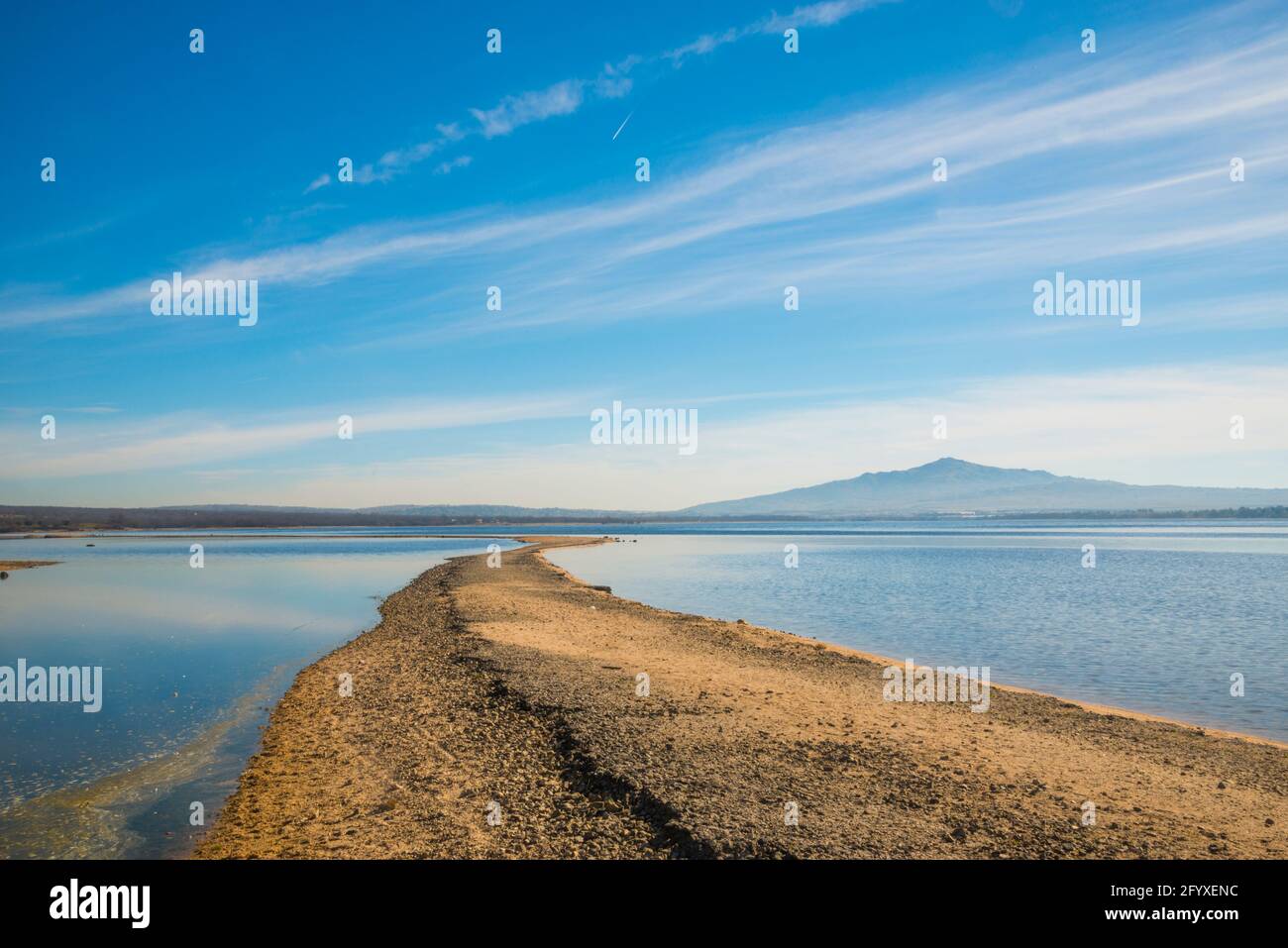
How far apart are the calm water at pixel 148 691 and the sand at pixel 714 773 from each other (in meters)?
0.93

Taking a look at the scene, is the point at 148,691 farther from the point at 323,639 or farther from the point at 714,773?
the point at 714,773

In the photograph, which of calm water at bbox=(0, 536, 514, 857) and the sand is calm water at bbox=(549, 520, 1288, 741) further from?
calm water at bbox=(0, 536, 514, 857)

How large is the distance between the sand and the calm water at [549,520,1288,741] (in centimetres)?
384

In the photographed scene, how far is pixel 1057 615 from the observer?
3125 centimetres

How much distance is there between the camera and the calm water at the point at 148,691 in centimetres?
1007

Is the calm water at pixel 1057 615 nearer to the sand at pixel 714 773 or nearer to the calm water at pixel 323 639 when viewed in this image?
the calm water at pixel 323 639

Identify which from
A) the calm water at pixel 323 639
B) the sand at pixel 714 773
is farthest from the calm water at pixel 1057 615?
the sand at pixel 714 773

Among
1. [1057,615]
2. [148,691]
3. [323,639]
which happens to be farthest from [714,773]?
[1057,615]

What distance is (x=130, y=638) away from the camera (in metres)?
24.9

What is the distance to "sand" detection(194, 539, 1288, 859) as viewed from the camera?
8.28 m

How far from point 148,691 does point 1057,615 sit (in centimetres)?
2986

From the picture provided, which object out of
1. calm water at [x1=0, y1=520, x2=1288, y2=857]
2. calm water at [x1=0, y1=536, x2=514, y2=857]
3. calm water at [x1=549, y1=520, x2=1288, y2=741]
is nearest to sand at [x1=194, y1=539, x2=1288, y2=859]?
calm water at [x1=0, y1=536, x2=514, y2=857]
